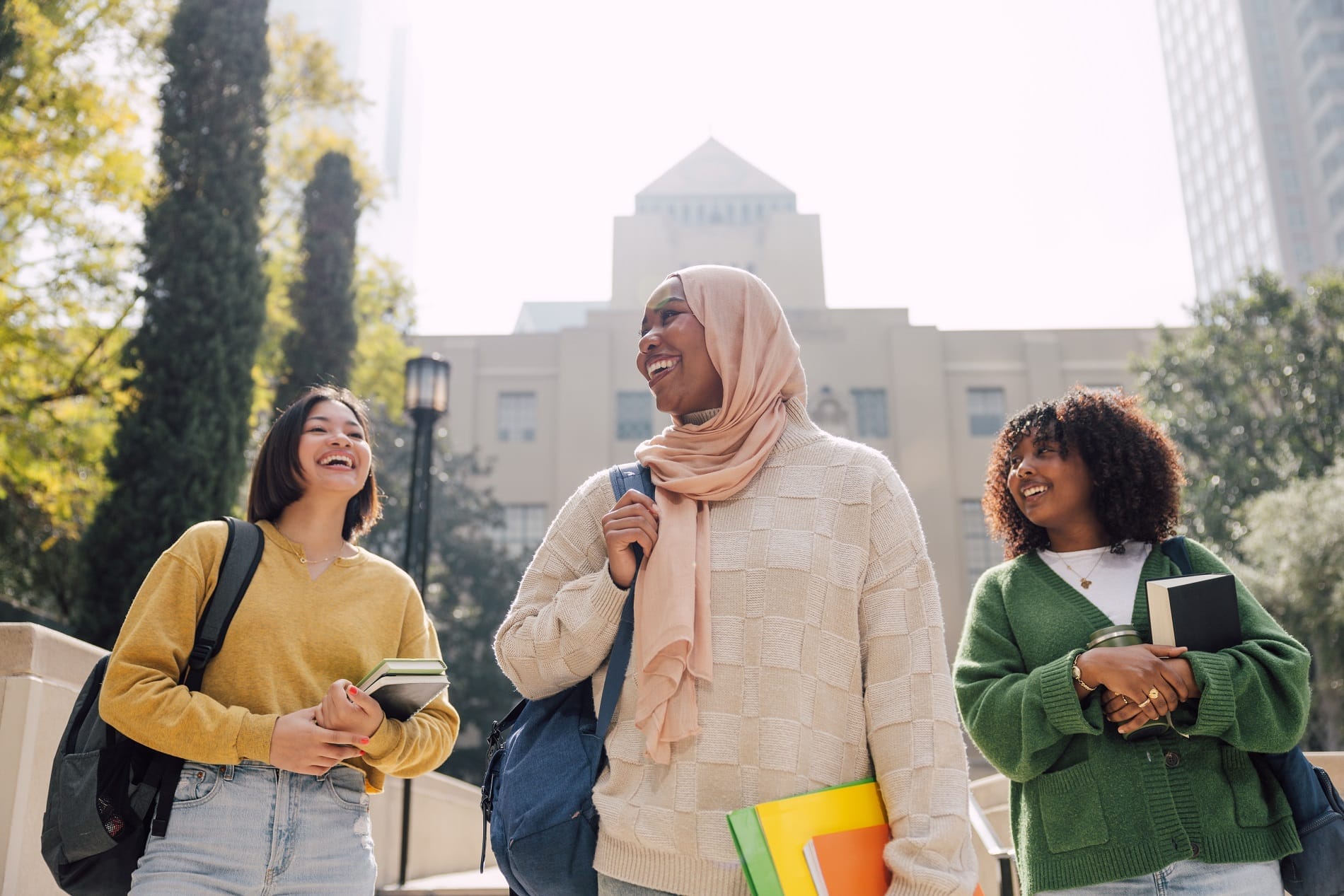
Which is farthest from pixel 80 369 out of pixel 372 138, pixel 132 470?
pixel 372 138

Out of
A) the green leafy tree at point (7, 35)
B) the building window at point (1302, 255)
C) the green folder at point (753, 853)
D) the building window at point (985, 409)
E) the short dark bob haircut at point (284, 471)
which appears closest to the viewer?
the green folder at point (753, 853)

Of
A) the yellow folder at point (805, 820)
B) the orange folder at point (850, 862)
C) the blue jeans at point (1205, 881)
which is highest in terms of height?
the yellow folder at point (805, 820)

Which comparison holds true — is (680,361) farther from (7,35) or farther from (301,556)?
(7,35)

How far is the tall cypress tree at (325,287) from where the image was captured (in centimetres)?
1648

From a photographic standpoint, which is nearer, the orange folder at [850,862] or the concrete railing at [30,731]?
the orange folder at [850,862]

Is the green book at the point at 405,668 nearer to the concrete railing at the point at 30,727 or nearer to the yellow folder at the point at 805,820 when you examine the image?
the yellow folder at the point at 805,820

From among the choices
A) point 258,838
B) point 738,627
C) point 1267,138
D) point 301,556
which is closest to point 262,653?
point 301,556

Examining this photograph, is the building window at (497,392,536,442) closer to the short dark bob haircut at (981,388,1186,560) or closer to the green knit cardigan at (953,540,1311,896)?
the short dark bob haircut at (981,388,1186,560)

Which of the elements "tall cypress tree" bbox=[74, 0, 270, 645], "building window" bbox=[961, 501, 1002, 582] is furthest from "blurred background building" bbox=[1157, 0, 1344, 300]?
"tall cypress tree" bbox=[74, 0, 270, 645]

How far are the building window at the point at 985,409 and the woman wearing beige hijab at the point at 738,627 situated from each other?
33674mm

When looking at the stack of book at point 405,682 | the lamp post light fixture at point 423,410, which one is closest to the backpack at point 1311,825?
the stack of book at point 405,682

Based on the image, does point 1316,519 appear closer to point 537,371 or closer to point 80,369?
point 80,369

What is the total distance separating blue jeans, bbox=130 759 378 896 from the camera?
8.59 ft

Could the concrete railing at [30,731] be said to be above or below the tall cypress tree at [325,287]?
below
